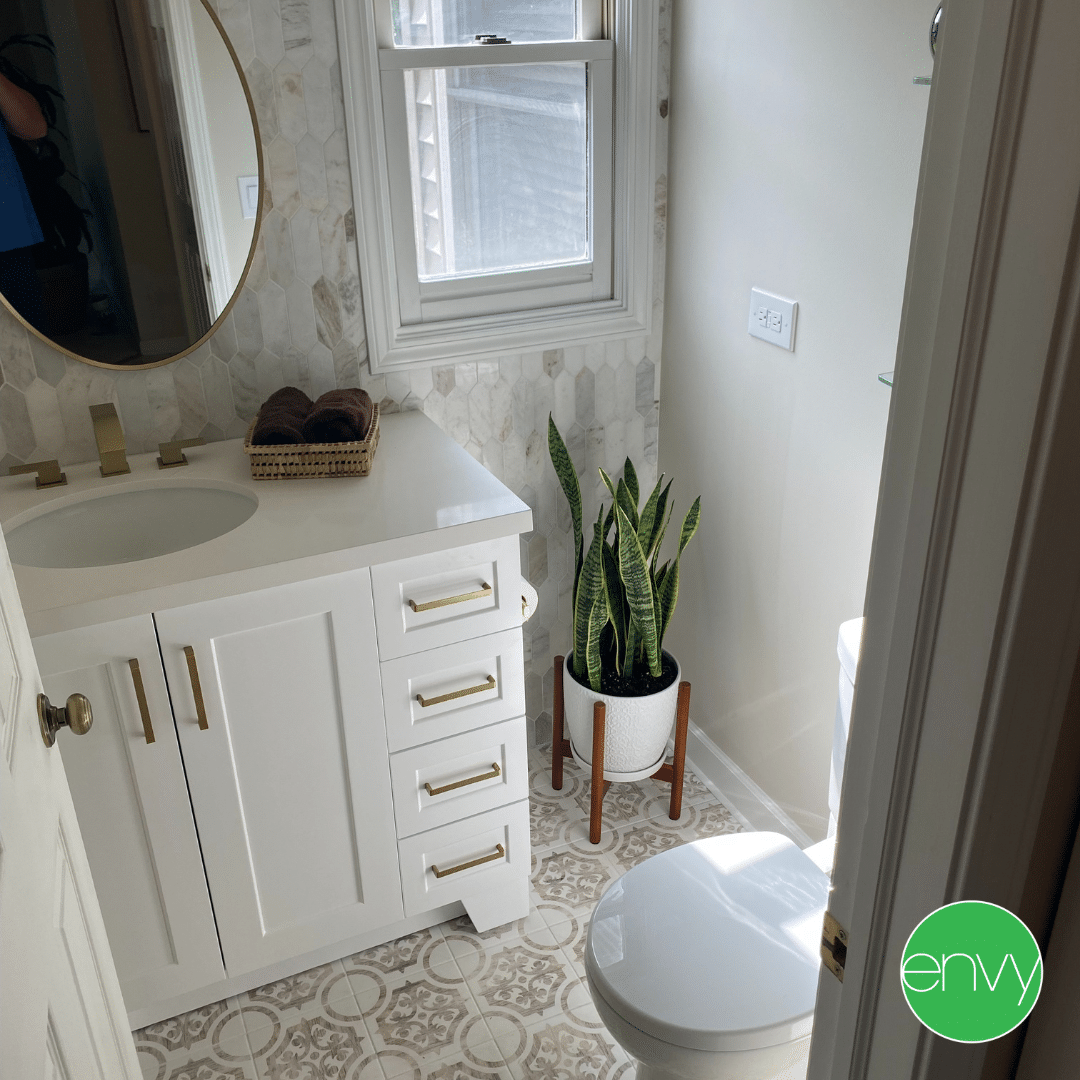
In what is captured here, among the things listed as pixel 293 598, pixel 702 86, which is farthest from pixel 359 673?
pixel 702 86

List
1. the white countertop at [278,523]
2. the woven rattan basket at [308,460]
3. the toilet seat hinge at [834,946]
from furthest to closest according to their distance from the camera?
the woven rattan basket at [308,460]
the white countertop at [278,523]
the toilet seat hinge at [834,946]

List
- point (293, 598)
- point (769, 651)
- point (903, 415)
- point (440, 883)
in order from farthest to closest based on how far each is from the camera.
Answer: point (769, 651) < point (440, 883) < point (293, 598) < point (903, 415)

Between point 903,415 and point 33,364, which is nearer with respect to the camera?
point 903,415

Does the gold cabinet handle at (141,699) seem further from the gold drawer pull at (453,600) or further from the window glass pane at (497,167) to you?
the window glass pane at (497,167)

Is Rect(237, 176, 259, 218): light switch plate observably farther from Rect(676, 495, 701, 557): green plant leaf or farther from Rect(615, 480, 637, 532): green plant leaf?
Rect(676, 495, 701, 557): green plant leaf

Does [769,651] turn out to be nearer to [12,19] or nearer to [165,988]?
[165,988]

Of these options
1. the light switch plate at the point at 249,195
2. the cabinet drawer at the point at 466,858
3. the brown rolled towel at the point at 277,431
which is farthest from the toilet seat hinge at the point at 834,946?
the light switch plate at the point at 249,195

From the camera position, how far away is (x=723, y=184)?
2092 mm

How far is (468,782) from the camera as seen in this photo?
1.92 metres

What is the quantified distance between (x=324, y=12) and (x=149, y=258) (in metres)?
0.54

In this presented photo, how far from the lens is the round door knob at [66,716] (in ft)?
3.60

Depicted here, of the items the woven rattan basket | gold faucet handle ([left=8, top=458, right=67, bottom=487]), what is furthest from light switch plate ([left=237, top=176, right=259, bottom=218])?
gold faucet handle ([left=8, top=458, right=67, bottom=487])

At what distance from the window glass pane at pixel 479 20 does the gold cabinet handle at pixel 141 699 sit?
1.25m

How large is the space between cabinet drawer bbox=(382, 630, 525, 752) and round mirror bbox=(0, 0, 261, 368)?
763 mm
